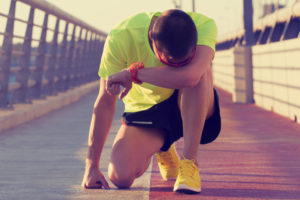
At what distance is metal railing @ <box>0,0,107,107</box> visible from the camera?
304 inches

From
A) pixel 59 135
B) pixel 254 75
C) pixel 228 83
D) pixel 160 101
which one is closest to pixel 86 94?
Answer: pixel 228 83

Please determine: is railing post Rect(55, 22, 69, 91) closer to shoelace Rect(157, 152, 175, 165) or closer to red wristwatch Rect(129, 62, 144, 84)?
shoelace Rect(157, 152, 175, 165)

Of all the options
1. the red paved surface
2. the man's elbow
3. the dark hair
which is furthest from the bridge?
→ the dark hair

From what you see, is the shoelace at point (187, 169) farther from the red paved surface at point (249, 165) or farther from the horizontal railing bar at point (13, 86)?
the horizontal railing bar at point (13, 86)

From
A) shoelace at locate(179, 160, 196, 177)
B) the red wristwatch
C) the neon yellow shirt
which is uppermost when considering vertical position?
the neon yellow shirt

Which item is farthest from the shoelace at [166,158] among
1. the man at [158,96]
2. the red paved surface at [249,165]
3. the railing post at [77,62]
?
the railing post at [77,62]

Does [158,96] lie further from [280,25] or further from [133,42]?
[280,25]

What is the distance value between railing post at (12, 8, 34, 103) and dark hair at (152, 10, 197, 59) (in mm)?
5499

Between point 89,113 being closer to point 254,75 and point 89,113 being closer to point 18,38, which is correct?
point 18,38

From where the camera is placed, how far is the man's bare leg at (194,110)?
→ 12.5 ft

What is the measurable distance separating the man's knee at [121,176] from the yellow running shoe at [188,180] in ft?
0.92

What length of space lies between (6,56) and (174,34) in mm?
4646

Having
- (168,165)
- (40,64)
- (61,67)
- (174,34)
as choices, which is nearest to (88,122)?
(40,64)

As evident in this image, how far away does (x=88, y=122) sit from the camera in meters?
8.62
